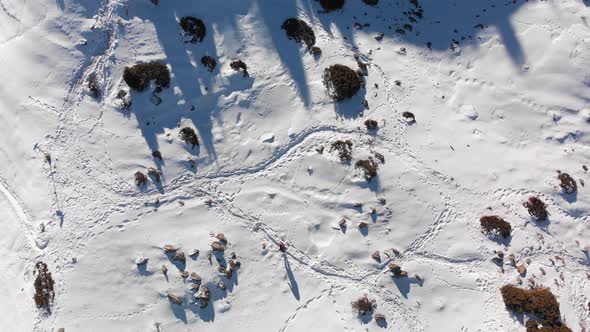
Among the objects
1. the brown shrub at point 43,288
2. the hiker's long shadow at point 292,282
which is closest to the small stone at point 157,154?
the brown shrub at point 43,288

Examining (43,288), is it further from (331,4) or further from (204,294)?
(331,4)

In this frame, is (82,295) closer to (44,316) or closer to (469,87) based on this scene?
(44,316)

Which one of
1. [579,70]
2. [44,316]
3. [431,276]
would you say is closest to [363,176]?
[431,276]

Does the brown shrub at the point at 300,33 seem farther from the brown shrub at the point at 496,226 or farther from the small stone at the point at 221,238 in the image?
the brown shrub at the point at 496,226

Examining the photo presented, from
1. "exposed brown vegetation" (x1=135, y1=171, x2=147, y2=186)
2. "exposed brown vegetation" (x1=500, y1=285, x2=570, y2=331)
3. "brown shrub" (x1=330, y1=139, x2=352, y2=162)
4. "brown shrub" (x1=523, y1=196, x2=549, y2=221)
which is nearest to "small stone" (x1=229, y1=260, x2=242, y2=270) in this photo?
"exposed brown vegetation" (x1=135, y1=171, x2=147, y2=186)

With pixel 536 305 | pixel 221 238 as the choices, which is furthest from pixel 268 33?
pixel 536 305

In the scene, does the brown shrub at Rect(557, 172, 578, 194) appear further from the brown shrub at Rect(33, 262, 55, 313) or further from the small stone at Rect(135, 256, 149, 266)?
the brown shrub at Rect(33, 262, 55, 313)

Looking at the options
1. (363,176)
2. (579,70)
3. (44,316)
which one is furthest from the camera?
(579,70)
